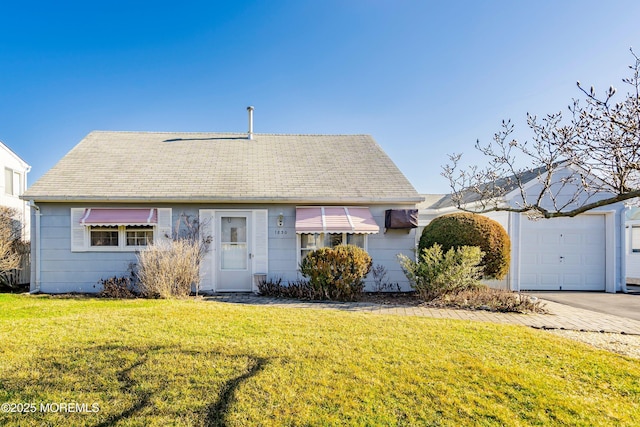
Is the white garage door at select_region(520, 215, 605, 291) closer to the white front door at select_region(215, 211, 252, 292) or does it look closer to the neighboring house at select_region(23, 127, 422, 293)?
the neighboring house at select_region(23, 127, 422, 293)

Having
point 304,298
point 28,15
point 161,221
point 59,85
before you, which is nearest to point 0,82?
point 59,85

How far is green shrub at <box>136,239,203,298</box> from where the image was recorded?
434 inches

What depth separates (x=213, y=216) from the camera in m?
12.9

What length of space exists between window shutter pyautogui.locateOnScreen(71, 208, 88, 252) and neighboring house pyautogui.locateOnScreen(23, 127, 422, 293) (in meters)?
0.04

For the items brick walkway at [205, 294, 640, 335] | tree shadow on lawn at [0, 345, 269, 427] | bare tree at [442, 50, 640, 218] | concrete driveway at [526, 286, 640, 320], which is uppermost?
bare tree at [442, 50, 640, 218]

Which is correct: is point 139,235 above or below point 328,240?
above

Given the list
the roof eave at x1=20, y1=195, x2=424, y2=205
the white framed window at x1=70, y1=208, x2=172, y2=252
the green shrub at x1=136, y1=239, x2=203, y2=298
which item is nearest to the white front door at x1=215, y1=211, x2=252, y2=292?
the roof eave at x1=20, y1=195, x2=424, y2=205

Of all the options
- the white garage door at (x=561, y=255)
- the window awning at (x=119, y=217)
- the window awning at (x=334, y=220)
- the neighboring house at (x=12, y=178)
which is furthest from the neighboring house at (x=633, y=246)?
the neighboring house at (x=12, y=178)

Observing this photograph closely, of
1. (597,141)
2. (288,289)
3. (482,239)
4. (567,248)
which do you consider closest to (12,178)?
(288,289)

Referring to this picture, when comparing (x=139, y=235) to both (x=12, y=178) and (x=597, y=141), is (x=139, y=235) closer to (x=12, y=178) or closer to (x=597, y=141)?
(x=12, y=178)

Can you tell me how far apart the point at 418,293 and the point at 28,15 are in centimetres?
1914

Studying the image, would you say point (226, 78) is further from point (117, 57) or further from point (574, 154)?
point (574, 154)

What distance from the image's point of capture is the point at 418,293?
11750 millimetres

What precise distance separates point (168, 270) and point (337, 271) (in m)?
5.76
